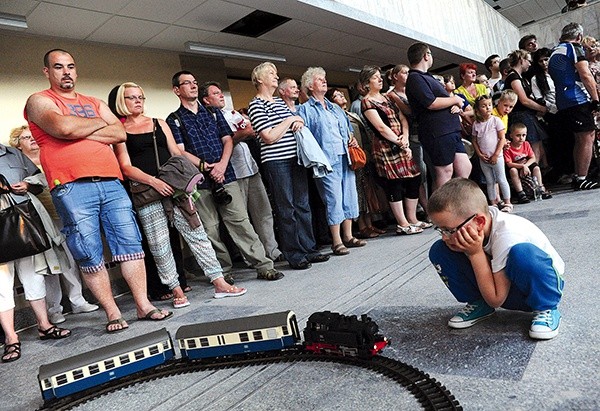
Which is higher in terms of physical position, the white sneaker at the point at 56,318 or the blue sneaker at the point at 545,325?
the blue sneaker at the point at 545,325

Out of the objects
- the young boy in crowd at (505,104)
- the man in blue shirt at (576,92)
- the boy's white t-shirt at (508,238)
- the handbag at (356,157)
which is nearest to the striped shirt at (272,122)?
the handbag at (356,157)

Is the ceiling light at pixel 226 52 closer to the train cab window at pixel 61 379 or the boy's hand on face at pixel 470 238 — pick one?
the train cab window at pixel 61 379

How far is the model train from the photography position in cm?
173

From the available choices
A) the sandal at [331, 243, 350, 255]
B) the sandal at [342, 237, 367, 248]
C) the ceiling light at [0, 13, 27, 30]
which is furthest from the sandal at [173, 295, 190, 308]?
the ceiling light at [0, 13, 27, 30]

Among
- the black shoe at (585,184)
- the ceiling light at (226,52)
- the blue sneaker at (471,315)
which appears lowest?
the blue sneaker at (471,315)

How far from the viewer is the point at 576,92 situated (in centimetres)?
483

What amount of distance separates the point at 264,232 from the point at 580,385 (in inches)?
124

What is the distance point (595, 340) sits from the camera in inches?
61.4

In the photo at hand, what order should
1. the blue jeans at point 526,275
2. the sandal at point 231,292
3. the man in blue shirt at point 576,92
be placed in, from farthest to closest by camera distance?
the man in blue shirt at point 576,92 → the sandal at point 231,292 → the blue jeans at point 526,275

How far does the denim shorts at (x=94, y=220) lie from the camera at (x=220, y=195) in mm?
810

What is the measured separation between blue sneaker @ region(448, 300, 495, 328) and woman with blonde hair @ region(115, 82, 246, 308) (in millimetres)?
1742

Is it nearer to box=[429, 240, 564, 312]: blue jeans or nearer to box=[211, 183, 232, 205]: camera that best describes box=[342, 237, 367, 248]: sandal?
box=[211, 183, 232, 205]: camera

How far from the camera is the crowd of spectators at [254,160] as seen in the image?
2764 millimetres

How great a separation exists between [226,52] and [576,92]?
4623mm
